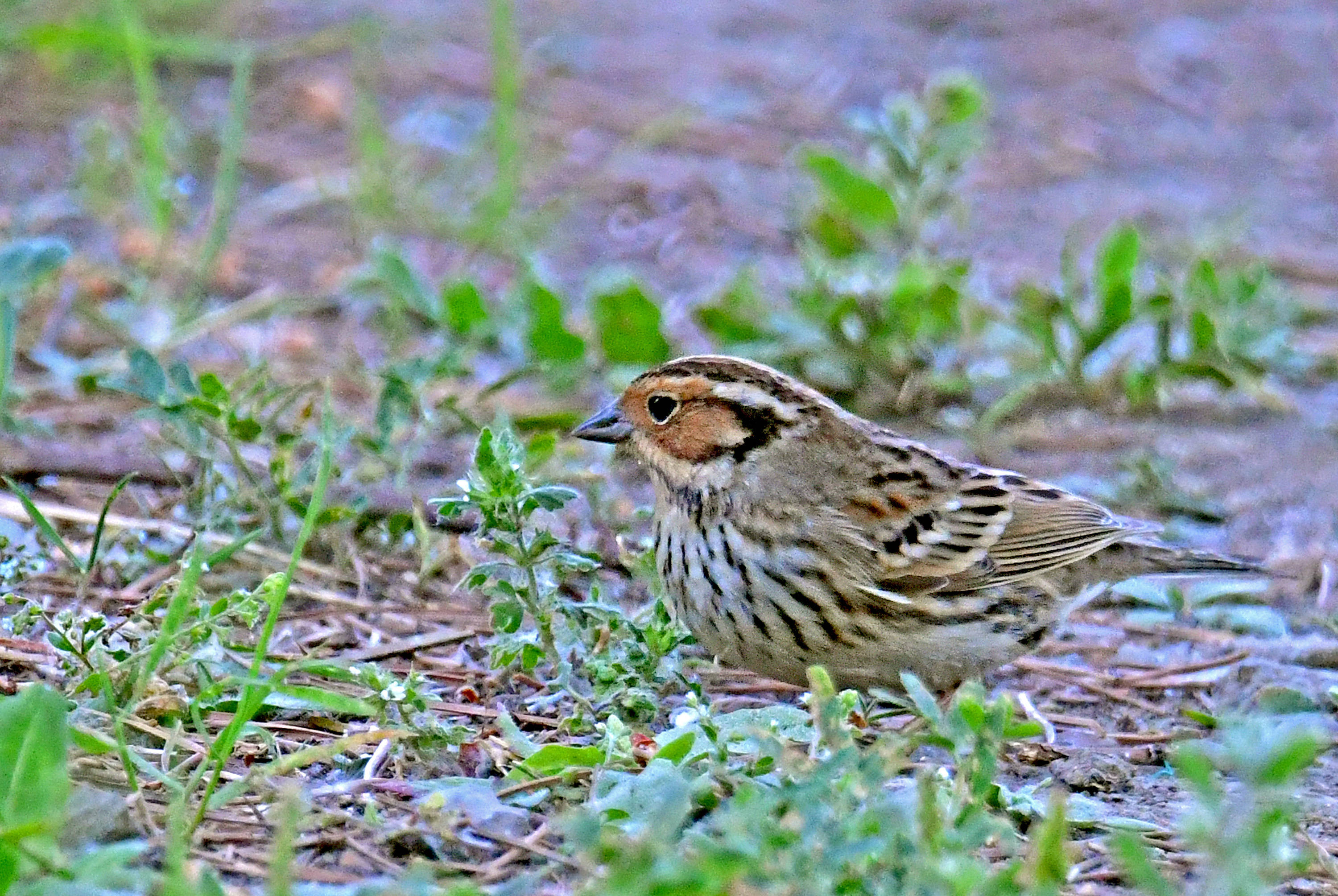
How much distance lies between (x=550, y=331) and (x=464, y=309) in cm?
29

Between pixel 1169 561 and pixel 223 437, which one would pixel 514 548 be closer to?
pixel 223 437

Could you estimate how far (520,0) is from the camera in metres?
10.8

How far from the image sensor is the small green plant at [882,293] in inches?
259

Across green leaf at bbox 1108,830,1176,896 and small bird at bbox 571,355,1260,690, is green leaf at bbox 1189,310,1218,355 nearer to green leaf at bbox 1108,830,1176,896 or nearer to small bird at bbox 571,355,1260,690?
small bird at bbox 571,355,1260,690

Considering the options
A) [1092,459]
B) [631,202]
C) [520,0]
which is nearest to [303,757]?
[1092,459]

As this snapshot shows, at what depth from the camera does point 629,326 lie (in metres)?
6.47

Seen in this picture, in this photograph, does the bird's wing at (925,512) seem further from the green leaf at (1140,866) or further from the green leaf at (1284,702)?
the green leaf at (1140,866)

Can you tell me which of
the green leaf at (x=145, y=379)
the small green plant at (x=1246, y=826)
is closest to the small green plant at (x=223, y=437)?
the green leaf at (x=145, y=379)

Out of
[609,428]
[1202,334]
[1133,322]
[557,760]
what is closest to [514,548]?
[557,760]

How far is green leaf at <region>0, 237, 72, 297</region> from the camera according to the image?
4883mm

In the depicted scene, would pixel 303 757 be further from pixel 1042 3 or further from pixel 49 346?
pixel 1042 3

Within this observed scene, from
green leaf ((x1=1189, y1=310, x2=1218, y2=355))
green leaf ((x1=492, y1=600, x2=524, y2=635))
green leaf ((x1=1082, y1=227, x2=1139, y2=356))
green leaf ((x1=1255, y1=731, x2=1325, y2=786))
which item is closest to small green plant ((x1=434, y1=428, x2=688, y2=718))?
green leaf ((x1=492, y1=600, x2=524, y2=635))

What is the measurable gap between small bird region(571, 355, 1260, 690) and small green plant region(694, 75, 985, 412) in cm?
144

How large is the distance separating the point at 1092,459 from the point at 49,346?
3468mm
